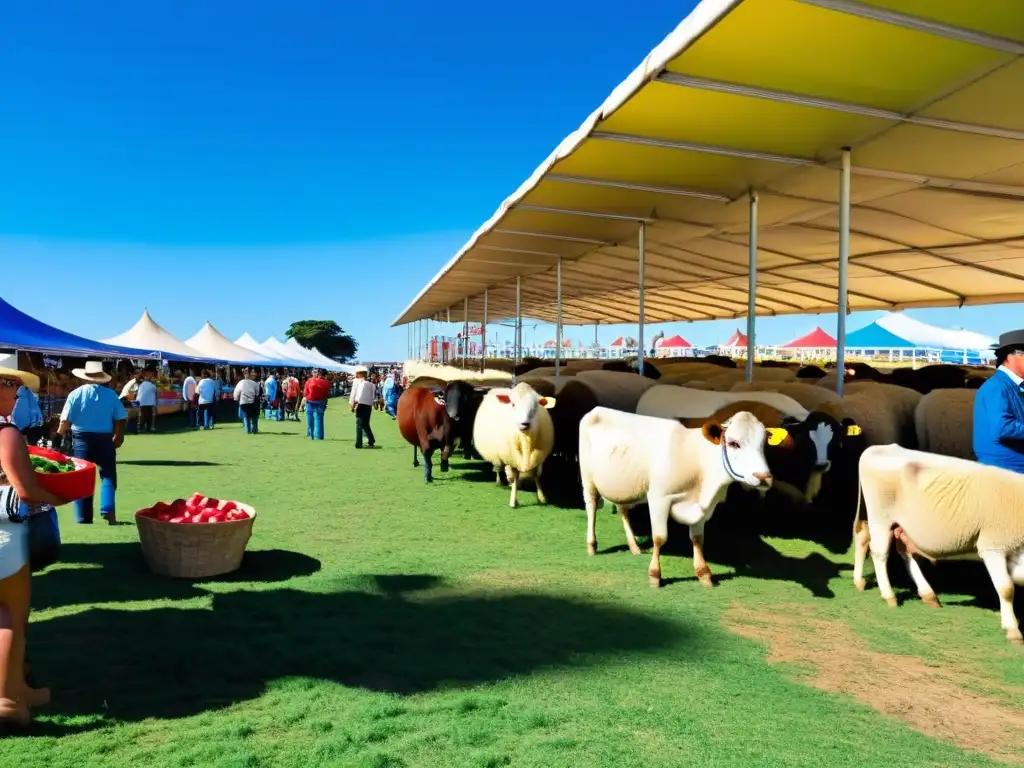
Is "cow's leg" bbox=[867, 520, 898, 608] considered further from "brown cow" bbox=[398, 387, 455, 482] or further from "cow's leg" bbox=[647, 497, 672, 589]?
"brown cow" bbox=[398, 387, 455, 482]

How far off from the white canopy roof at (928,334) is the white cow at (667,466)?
92.7 ft

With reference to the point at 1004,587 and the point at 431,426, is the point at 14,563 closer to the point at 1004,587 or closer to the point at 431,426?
the point at 1004,587

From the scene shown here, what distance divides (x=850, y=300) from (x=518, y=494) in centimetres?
1325

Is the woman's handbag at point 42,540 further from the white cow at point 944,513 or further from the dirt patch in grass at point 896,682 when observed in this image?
the white cow at point 944,513

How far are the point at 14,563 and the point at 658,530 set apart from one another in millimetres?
4329

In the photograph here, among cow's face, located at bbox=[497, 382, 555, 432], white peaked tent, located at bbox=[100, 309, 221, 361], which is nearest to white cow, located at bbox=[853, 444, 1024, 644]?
cow's face, located at bbox=[497, 382, 555, 432]

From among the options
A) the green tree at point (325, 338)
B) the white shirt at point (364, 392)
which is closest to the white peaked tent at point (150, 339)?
the white shirt at point (364, 392)

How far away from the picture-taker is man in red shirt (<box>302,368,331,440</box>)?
17.3 metres

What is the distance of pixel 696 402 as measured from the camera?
809 centimetres

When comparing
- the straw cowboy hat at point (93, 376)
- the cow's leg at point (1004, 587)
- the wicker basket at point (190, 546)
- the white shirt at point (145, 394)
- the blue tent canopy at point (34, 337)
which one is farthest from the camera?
the white shirt at point (145, 394)

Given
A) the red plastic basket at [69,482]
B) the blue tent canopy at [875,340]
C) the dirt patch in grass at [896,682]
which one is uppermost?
the blue tent canopy at [875,340]

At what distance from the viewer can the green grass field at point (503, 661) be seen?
3.14 meters

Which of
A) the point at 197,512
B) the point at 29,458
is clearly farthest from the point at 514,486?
the point at 29,458

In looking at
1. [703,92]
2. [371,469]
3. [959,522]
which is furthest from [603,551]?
[371,469]
